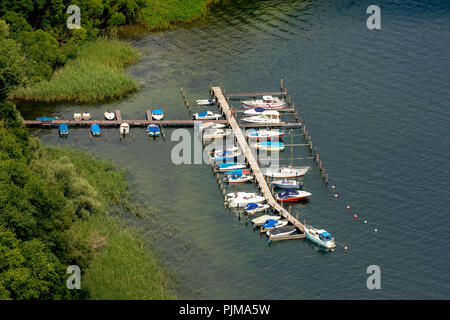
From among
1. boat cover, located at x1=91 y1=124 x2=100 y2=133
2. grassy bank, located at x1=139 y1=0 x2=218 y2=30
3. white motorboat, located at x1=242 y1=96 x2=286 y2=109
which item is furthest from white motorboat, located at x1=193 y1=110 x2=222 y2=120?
grassy bank, located at x1=139 y1=0 x2=218 y2=30

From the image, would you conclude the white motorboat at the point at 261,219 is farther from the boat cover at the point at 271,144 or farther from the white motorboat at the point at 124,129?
the white motorboat at the point at 124,129

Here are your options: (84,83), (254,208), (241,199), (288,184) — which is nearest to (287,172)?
(288,184)

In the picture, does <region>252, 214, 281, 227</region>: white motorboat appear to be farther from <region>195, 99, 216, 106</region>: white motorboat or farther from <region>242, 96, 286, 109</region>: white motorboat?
<region>195, 99, 216, 106</region>: white motorboat

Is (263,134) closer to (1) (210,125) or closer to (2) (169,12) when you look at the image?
(1) (210,125)

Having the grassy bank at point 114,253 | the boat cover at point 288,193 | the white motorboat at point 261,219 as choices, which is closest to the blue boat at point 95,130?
the grassy bank at point 114,253

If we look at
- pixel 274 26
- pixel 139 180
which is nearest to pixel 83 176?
pixel 139 180
